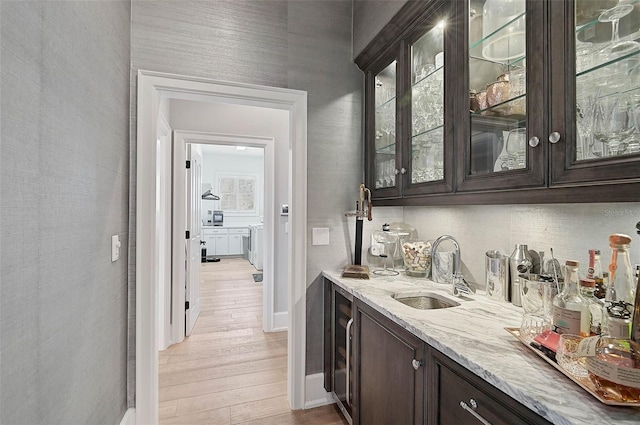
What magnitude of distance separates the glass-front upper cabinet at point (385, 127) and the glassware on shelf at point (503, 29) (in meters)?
0.64

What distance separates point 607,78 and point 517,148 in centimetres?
30

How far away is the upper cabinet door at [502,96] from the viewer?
3.27 feet

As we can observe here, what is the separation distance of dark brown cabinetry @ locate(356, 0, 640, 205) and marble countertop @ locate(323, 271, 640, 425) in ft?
1.55

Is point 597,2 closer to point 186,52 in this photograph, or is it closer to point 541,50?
point 541,50

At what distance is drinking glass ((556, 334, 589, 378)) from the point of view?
753 millimetres

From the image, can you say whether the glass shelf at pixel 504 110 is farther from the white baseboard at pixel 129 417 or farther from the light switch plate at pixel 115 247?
the white baseboard at pixel 129 417

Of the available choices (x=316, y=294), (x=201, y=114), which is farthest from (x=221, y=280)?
(x=316, y=294)

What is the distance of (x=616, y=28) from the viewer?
0.84m

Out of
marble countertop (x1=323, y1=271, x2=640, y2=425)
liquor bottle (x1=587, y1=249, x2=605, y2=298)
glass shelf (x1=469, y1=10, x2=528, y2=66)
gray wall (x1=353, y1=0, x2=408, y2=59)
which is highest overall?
gray wall (x1=353, y1=0, x2=408, y2=59)

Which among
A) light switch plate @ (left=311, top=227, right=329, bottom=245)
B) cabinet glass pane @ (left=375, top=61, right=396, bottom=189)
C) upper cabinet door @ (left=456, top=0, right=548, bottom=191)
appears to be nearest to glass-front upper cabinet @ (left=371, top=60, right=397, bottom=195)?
cabinet glass pane @ (left=375, top=61, right=396, bottom=189)

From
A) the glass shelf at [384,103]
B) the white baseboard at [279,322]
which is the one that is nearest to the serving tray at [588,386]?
the glass shelf at [384,103]

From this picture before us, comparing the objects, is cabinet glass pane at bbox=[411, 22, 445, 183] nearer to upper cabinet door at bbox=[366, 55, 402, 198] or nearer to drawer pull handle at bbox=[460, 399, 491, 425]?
upper cabinet door at bbox=[366, 55, 402, 198]

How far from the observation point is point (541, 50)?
0.98 m

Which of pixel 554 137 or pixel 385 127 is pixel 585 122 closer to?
pixel 554 137
